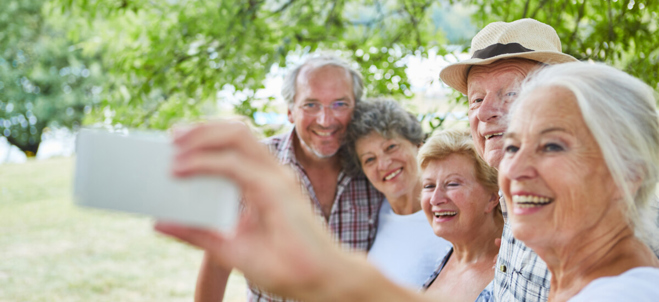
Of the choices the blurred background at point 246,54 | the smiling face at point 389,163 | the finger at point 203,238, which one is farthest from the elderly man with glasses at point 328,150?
the finger at point 203,238

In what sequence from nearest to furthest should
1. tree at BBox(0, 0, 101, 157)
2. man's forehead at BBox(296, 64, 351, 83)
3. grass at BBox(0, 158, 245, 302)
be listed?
man's forehead at BBox(296, 64, 351, 83) → grass at BBox(0, 158, 245, 302) → tree at BBox(0, 0, 101, 157)

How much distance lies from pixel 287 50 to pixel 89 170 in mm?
3323

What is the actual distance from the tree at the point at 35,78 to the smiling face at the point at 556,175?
56.1 ft

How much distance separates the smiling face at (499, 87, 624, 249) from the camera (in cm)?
111

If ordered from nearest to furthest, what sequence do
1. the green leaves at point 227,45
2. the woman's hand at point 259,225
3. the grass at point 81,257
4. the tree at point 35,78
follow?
the woman's hand at point 259,225 → the green leaves at point 227,45 → the grass at point 81,257 → the tree at point 35,78

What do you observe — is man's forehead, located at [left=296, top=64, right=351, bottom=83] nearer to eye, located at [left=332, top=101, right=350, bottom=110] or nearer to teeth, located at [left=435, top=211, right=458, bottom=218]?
eye, located at [left=332, top=101, right=350, bottom=110]

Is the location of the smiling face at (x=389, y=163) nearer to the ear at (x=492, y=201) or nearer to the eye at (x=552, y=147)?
the ear at (x=492, y=201)

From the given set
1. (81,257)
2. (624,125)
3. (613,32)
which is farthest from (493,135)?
(81,257)

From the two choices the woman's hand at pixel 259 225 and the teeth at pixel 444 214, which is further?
the teeth at pixel 444 214

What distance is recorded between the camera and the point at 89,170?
0.80 metres

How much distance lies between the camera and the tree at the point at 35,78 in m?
16.7

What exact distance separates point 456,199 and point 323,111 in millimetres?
1127

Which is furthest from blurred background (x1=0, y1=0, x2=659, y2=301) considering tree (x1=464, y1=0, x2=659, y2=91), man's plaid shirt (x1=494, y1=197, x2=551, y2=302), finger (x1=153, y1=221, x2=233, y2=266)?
man's plaid shirt (x1=494, y1=197, x2=551, y2=302)

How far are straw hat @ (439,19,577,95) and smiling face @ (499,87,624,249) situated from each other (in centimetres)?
82
